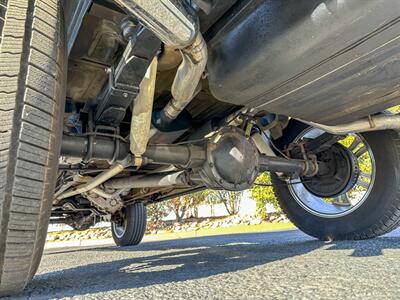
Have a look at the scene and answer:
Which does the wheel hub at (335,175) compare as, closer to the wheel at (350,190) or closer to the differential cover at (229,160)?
the wheel at (350,190)

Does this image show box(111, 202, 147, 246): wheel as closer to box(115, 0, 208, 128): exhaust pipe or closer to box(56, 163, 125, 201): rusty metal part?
box(56, 163, 125, 201): rusty metal part

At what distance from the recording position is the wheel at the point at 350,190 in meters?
1.96

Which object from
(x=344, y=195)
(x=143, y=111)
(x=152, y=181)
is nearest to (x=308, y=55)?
(x=143, y=111)

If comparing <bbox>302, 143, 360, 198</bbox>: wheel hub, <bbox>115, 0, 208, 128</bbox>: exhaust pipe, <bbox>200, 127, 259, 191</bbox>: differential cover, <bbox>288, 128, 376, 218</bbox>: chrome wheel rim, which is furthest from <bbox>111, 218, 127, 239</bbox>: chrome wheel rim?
<bbox>115, 0, 208, 128</bbox>: exhaust pipe

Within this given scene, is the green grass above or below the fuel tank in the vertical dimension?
below

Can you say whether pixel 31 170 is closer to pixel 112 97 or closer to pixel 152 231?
pixel 112 97

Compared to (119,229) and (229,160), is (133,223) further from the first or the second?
(229,160)

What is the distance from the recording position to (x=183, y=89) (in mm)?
1200

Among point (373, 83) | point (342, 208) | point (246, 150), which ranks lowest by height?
point (342, 208)

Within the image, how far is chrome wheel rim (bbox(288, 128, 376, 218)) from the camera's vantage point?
6.88 feet

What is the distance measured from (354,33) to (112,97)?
2.66 feet

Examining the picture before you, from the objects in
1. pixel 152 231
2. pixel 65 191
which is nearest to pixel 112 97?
pixel 65 191

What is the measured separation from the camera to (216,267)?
1.40 m

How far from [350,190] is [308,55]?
1.48 m
